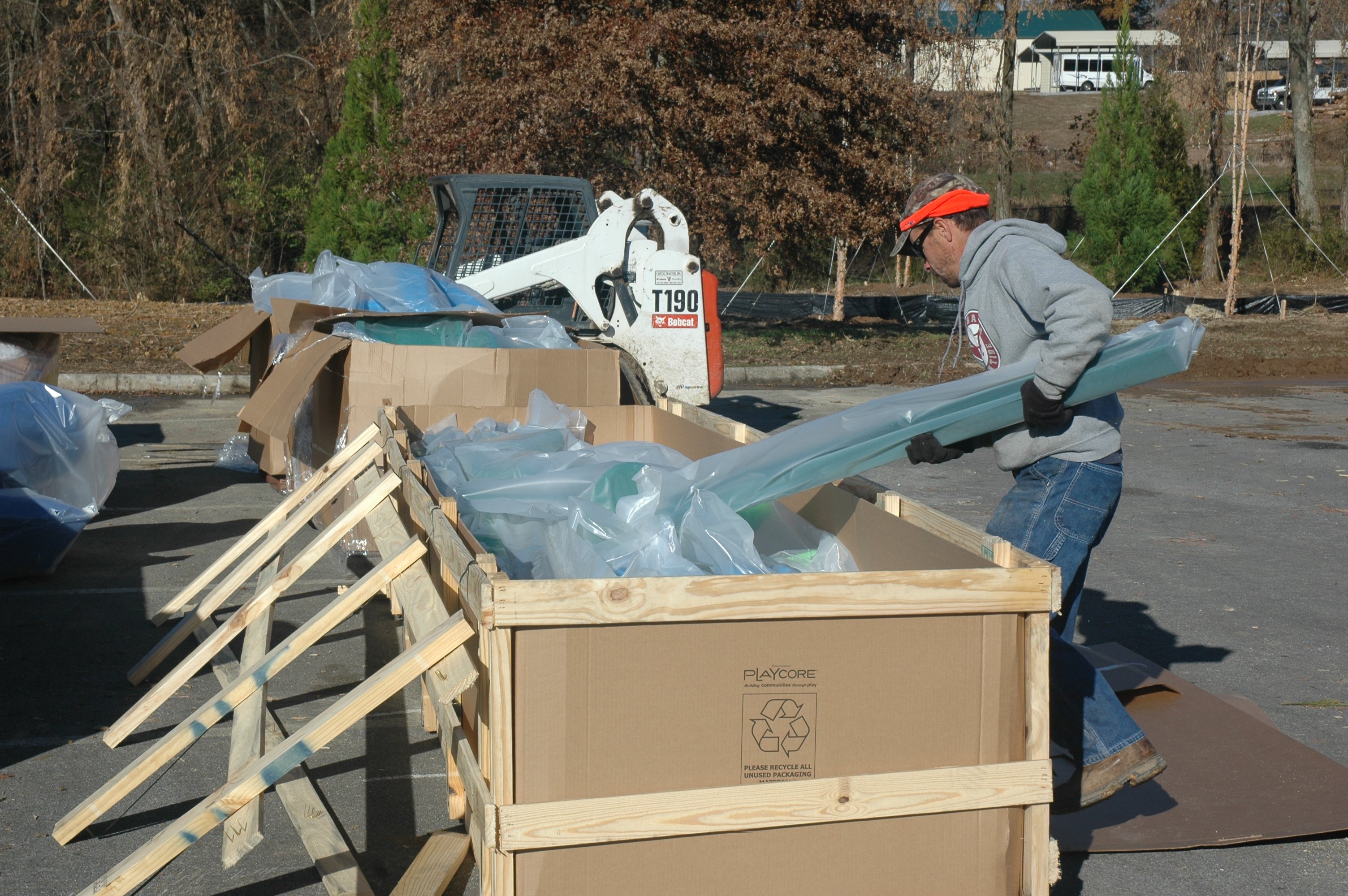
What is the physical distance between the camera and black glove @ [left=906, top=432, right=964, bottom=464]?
360cm

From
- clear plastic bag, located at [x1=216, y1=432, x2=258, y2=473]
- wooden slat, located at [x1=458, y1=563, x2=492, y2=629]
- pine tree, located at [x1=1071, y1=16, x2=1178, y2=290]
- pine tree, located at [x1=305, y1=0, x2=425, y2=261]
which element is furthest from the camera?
pine tree, located at [x1=1071, y1=16, x2=1178, y2=290]

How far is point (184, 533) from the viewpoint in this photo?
7348 mm

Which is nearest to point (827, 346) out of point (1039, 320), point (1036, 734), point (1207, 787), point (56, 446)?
point (56, 446)

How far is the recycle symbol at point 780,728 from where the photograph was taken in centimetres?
252

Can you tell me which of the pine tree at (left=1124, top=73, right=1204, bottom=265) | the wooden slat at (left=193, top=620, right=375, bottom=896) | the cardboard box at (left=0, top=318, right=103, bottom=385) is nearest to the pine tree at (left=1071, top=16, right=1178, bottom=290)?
the pine tree at (left=1124, top=73, right=1204, bottom=265)

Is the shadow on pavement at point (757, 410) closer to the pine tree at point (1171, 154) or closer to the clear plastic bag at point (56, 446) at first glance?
the clear plastic bag at point (56, 446)

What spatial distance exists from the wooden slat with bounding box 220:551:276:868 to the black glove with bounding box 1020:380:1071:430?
7.71 ft

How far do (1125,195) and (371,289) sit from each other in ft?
79.8

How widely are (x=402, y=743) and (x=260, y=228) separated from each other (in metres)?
21.0

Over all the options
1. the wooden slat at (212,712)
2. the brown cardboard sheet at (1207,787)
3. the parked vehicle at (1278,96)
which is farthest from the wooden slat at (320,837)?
the parked vehicle at (1278,96)

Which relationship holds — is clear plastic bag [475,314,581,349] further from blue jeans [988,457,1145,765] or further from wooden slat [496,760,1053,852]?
wooden slat [496,760,1053,852]

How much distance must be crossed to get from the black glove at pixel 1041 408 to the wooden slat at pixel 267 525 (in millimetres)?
2854

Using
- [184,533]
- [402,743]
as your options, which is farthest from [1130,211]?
[402,743]

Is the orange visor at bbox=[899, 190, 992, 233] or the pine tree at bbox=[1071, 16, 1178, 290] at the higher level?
the pine tree at bbox=[1071, 16, 1178, 290]
